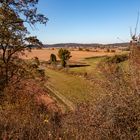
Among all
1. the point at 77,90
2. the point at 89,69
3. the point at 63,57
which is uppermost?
the point at 77,90

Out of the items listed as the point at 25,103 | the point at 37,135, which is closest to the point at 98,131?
the point at 37,135

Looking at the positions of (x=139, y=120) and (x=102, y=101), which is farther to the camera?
(x=102, y=101)

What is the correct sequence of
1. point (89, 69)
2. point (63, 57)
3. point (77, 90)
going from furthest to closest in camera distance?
point (63, 57) → point (89, 69) → point (77, 90)

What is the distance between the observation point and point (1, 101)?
623 inches

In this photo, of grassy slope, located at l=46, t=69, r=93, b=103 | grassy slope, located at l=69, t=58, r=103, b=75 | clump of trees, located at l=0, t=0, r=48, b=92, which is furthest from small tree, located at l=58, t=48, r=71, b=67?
clump of trees, located at l=0, t=0, r=48, b=92

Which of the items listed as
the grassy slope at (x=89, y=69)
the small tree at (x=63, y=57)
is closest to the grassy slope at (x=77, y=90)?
the grassy slope at (x=89, y=69)

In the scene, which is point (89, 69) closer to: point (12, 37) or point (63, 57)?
point (12, 37)

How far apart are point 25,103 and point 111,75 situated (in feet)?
19.0

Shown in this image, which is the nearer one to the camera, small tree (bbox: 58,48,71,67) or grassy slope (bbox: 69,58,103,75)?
grassy slope (bbox: 69,58,103,75)

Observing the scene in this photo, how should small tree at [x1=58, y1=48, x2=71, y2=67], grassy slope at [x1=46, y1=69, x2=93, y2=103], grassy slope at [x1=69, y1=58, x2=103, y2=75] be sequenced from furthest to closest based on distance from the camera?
1. small tree at [x1=58, y1=48, x2=71, y2=67]
2. grassy slope at [x1=69, y1=58, x2=103, y2=75]
3. grassy slope at [x1=46, y1=69, x2=93, y2=103]

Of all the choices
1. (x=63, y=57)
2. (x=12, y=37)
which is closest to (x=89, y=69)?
(x=12, y=37)

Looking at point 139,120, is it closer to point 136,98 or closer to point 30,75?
point 136,98

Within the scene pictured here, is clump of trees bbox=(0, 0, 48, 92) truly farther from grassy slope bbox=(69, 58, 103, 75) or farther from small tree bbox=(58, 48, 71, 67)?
small tree bbox=(58, 48, 71, 67)

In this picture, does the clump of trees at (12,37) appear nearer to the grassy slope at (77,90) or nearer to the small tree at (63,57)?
the grassy slope at (77,90)
